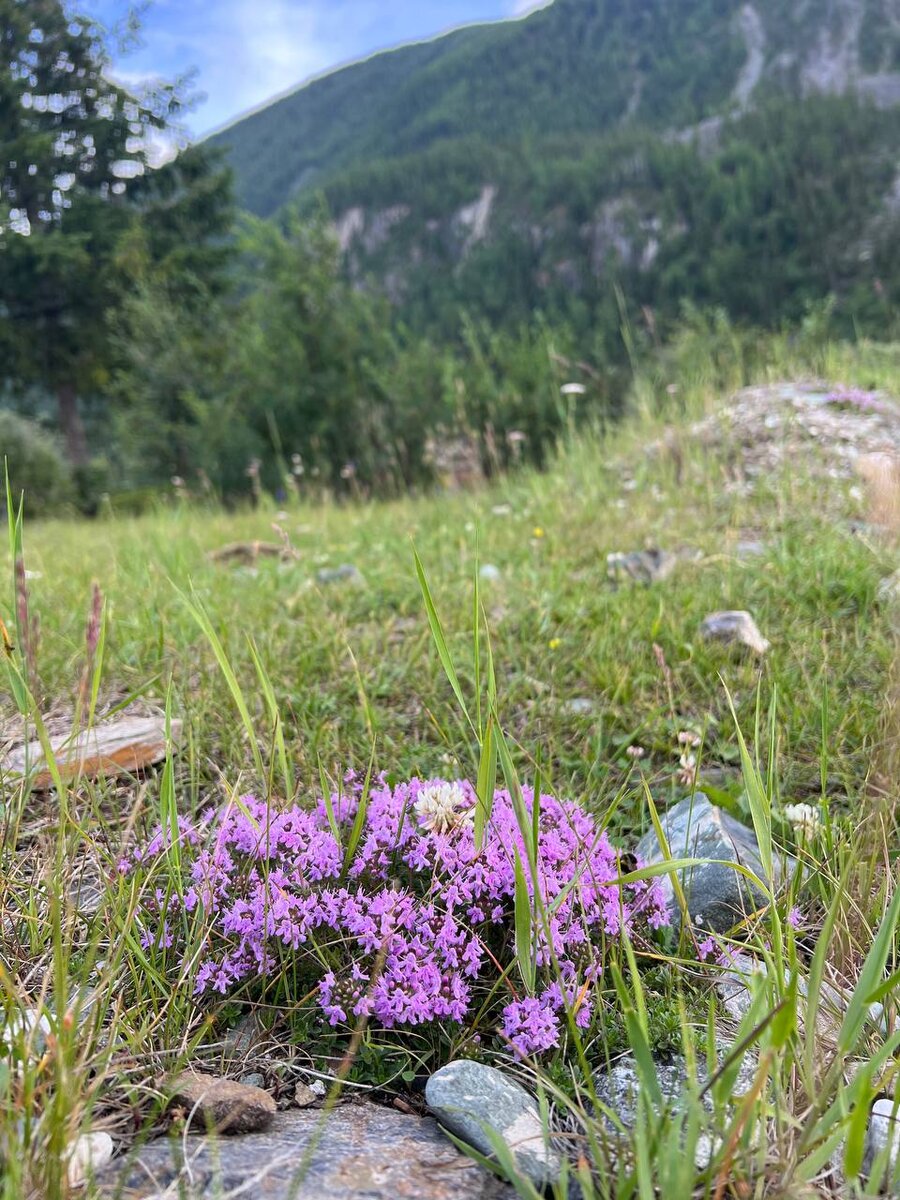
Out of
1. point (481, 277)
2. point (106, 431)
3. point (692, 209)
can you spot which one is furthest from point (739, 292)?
point (106, 431)

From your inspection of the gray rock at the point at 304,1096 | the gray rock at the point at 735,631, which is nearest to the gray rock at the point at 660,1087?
the gray rock at the point at 304,1096

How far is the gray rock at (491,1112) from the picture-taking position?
94cm

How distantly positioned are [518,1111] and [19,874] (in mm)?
978

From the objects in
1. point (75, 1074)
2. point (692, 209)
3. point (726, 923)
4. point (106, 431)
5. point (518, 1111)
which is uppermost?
point (692, 209)

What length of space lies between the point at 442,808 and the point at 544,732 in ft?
2.82

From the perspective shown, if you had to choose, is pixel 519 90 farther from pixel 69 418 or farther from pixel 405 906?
pixel 405 906

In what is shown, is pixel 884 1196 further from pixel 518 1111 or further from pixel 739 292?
pixel 739 292

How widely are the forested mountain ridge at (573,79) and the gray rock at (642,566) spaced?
120m

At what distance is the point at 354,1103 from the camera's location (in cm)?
109

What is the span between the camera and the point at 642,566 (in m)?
3.24

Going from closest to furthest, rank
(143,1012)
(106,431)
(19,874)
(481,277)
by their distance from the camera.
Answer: (143,1012) < (19,874) < (106,431) < (481,277)

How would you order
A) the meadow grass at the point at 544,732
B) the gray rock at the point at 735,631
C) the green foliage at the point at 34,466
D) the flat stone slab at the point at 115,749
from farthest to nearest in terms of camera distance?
the green foliage at the point at 34,466 → the gray rock at the point at 735,631 → the flat stone slab at the point at 115,749 → the meadow grass at the point at 544,732

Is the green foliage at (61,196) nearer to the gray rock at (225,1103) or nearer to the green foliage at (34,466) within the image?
the green foliage at (34,466)

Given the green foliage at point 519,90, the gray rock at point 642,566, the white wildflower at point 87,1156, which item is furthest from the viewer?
the green foliage at point 519,90
